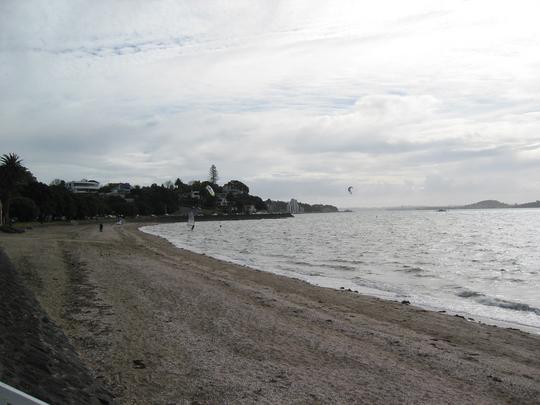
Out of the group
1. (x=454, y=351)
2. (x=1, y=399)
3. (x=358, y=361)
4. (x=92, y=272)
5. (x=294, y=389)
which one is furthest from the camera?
(x=92, y=272)

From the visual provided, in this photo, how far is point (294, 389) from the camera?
611cm

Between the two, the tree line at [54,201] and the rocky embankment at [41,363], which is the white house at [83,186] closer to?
the tree line at [54,201]

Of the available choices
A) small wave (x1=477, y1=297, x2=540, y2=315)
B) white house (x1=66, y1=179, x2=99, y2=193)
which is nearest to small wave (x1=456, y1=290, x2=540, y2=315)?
small wave (x1=477, y1=297, x2=540, y2=315)

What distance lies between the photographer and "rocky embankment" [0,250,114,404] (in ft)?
13.6

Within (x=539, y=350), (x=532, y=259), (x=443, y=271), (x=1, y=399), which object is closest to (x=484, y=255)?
(x=532, y=259)

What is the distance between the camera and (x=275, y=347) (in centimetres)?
816

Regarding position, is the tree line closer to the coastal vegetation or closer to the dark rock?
the coastal vegetation

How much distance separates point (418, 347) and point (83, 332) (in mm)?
6176

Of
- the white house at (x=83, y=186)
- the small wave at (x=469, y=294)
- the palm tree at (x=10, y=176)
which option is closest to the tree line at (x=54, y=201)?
the palm tree at (x=10, y=176)

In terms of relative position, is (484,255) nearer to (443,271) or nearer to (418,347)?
(443,271)

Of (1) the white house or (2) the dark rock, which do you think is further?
(1) the white house

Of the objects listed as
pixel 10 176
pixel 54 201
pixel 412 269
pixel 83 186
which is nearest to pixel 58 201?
pixel 54 201

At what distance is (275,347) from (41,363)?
415 centimetres

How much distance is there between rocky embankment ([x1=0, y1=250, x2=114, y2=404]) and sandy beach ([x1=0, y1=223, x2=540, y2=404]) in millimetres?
399
